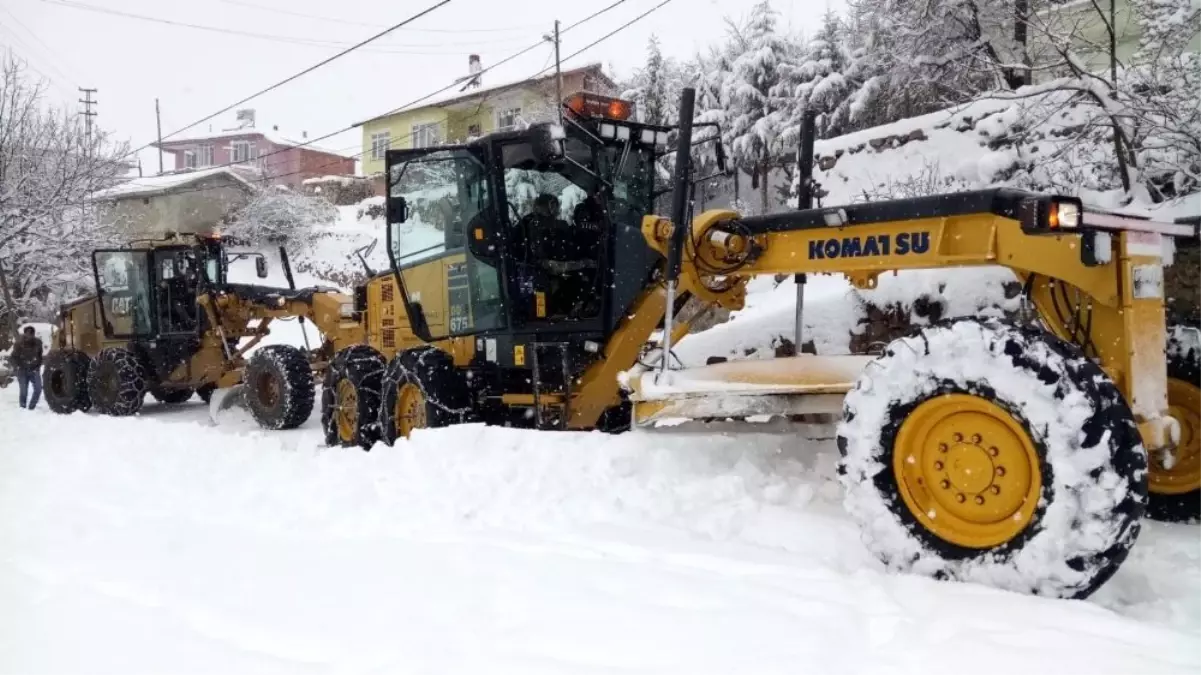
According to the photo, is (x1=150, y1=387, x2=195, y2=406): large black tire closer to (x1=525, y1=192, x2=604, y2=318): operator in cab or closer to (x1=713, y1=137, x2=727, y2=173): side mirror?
(x1=525, y1=192, x2=604, y2=318): operator in cab

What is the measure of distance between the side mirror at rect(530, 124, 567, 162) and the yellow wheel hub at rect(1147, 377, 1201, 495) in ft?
12.3

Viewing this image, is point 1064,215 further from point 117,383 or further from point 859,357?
point 117,383

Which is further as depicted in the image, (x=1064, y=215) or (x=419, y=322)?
(x=419, y=322)

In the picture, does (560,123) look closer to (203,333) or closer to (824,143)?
(824,143)

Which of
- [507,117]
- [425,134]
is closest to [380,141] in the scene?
[425,134]

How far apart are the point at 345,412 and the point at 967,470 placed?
6343 mm

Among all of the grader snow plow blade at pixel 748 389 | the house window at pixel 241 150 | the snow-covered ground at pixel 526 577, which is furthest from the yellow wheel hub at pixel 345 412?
the house window at pixel 241 150

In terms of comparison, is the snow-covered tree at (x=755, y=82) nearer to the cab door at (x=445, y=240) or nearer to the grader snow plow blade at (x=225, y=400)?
the grader snow plow blade at (x=225, y=400)

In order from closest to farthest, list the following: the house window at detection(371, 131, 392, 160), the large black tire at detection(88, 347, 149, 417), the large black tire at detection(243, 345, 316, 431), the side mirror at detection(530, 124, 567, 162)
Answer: the side mirror at detection(530, 124, 567, 162) < the large black tire at detection(243, 345, 316, 431) < the large black tire at detection(88, 347, 149, 417) < the house window at detection(371, 131, 392, 160)

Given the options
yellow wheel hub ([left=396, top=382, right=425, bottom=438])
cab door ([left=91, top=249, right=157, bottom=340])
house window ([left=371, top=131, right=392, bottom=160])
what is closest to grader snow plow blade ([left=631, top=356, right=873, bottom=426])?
yellow wheel hub ([left=396, top=382, right=425, bottom=438])

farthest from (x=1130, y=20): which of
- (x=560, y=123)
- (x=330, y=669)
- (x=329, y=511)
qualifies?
(x=330, y=669)

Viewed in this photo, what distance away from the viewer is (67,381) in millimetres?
12938

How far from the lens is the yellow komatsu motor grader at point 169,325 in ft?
38.7

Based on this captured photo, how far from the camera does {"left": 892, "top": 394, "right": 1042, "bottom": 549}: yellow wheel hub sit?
3082 millimetres
